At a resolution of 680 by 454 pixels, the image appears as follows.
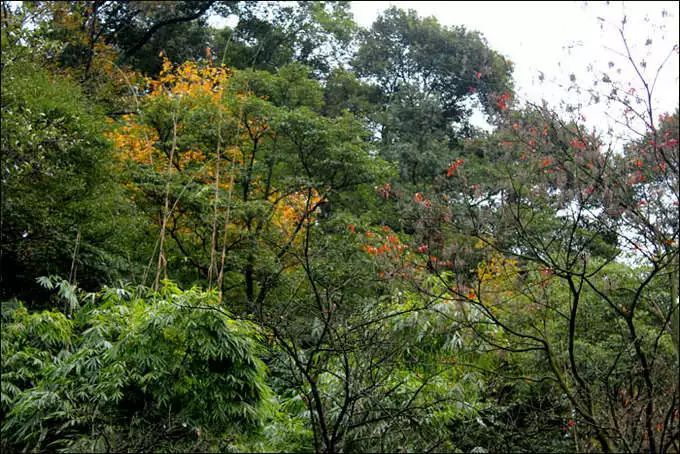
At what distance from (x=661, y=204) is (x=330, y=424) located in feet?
6.20

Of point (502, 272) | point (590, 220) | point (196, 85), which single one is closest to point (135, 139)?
point (196, 85)

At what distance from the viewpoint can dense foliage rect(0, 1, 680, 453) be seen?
10.5 feet

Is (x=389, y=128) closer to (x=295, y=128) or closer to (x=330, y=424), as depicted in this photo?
(x=295, y=128)

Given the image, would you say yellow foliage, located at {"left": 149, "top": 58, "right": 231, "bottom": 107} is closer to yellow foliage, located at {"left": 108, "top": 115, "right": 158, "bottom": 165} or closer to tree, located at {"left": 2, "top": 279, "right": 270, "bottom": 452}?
yellow foliage, located at {"left": 108, "top": 115, "right": 158, "bottom": 165}

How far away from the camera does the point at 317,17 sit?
13.6 meters

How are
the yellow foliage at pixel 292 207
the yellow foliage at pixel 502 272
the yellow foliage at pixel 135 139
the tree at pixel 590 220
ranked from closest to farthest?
1. the tree at pixel 590 220
2. the yellow foliage at pixel 502 272
3. the yellow foliage at pixel 135 139
4. the yellow foliage at pixel 292 207

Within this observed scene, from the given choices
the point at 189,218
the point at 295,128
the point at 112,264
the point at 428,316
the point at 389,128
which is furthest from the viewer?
the point at 389,128

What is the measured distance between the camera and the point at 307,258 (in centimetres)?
248

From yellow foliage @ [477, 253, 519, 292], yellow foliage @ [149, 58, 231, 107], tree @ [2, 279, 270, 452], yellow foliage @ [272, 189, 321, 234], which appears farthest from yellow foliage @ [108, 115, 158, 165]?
tree @ [2, 279, 270, 452]

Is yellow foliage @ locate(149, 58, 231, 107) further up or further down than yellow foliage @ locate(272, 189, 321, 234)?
further up

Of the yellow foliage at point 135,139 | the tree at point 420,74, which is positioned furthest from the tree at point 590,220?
the tree at point 420,74

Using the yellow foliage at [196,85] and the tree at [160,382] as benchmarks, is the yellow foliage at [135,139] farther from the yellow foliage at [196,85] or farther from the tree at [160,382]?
the tree at [160,382]

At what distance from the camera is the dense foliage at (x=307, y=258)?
320 cm

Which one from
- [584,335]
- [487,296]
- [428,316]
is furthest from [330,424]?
[584,335]
